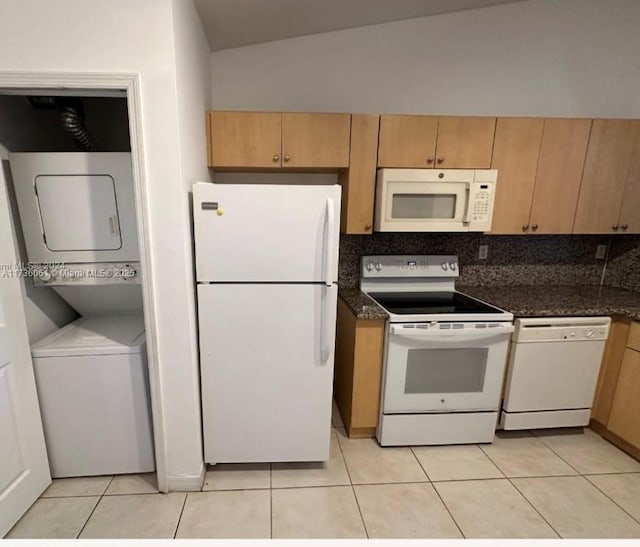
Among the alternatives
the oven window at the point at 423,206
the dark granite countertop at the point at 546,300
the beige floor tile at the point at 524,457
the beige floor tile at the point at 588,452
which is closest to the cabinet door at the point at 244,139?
the oven window at the point at 423,206

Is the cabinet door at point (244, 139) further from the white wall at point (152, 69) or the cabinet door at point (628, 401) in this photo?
the cabinet door at point (628, 401)

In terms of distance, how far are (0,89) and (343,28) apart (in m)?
1.99

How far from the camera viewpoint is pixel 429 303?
2230 millimetres

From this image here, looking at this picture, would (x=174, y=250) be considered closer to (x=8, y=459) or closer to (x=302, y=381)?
(x=302, y=381)

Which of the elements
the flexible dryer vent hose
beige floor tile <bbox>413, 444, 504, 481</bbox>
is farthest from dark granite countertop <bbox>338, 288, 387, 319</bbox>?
the flexible dryer vent hose

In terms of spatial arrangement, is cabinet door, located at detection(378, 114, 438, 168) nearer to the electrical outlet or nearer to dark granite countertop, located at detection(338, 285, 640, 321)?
dark granite countertop, located at detection(338, 285, 640, 321)

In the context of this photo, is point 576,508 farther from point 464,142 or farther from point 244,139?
point 244,139

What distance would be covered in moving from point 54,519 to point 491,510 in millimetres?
2179

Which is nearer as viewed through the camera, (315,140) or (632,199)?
(315,140)

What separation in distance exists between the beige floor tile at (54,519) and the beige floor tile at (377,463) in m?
1.38

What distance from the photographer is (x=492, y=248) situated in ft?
8.41

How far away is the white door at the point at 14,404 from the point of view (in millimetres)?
1456

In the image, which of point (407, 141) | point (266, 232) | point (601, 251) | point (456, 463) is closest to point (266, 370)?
point (266, 232)

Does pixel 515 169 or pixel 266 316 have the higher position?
pixel 515 169
